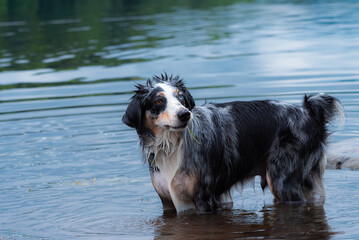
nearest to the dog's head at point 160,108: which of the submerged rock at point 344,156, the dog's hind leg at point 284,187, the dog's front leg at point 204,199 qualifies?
the dog's front leg at point 204,199

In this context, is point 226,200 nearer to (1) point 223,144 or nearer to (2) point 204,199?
(2) point 204,199

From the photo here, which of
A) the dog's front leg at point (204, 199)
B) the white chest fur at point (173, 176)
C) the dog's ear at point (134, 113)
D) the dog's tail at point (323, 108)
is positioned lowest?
the dog's front leg at point (204, 199)

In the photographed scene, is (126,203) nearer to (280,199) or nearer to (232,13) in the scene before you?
(280,199)

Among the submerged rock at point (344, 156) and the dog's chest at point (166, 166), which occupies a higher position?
the dog's chest at point (166, 166)

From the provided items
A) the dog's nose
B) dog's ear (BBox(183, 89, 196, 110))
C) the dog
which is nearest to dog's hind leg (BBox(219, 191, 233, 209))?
the dog

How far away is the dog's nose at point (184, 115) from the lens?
732 cm

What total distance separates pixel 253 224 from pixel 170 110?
5.76ft

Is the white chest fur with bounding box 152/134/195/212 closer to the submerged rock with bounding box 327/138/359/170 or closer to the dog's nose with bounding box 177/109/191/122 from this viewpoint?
the dog's nose with bounding box 177/109/191/122

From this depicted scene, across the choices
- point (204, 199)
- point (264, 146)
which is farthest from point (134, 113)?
point (264, 146)

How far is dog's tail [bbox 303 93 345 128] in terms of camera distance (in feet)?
27.8

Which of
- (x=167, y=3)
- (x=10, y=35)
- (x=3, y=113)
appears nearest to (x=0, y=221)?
(x=3, y=113)

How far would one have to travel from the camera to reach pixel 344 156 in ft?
33.8

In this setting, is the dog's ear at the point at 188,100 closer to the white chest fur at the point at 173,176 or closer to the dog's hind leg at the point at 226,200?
the white chest fur at the point at 173,176

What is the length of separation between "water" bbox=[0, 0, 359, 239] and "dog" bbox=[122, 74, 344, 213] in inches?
12.9
